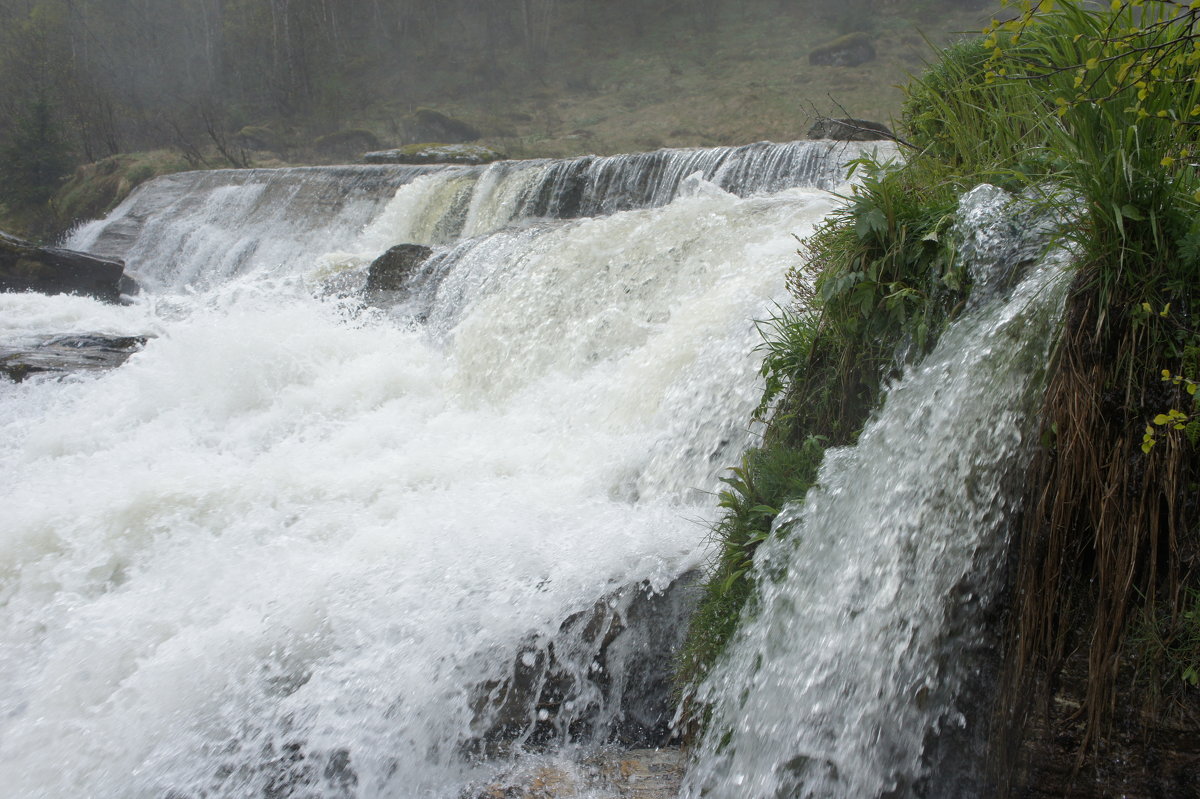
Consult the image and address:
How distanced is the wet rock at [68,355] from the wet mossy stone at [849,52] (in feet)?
70.5

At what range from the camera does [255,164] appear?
2170cm

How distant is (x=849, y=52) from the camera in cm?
2264

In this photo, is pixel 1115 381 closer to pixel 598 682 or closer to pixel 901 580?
pixel 901 580

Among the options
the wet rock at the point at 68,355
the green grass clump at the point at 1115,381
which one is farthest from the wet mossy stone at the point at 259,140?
the green grass clump at the point at 1115,381

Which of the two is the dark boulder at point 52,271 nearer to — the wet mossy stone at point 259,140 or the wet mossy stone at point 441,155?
the wet mossy stone at point 441,155

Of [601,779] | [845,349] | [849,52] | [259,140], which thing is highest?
[849,52]

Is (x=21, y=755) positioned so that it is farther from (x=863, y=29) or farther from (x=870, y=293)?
(x=863, y=29)

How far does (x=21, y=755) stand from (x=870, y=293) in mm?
3497

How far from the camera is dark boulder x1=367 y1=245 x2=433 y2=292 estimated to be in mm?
8094

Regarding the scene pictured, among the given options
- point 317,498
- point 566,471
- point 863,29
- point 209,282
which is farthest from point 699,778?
point 863,29

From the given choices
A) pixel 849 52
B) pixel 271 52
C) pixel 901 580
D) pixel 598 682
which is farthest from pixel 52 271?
pixel 849 52

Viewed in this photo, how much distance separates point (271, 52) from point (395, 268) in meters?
24.4

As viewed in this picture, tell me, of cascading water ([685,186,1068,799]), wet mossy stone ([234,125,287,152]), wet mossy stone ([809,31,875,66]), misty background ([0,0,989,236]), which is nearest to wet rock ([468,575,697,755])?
cascading water ([685,186,1068,799])

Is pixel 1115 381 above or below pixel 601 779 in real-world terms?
above
